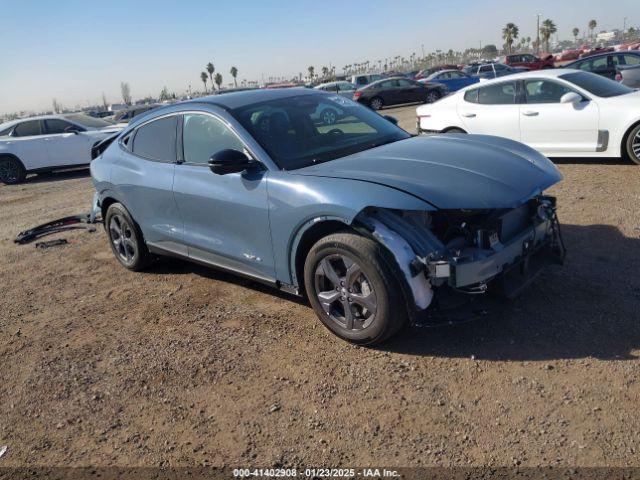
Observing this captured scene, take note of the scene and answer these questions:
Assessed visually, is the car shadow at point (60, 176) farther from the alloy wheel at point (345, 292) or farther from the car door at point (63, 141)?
the alloy wheel at point (345, 292)

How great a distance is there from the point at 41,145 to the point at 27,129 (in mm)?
591

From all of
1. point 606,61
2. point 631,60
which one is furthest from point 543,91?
point 631,60

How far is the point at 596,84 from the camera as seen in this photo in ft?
27.3

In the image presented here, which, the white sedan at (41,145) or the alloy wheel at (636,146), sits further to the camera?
the white sedan at (41,145)

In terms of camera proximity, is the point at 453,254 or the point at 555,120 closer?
the point at 453,254

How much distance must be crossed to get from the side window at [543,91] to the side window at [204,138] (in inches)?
232

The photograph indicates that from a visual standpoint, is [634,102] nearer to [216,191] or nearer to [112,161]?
[216,191]

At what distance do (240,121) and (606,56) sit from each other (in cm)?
1796

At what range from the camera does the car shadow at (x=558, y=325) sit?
350 cm

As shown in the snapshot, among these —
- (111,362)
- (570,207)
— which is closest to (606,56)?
(570,207)

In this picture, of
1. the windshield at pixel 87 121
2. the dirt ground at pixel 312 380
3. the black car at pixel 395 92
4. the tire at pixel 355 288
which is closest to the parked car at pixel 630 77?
the black car at pixel 395 92

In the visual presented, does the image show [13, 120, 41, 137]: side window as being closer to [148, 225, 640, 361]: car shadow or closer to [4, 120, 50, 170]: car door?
[4, 120, 50, 170]: car door

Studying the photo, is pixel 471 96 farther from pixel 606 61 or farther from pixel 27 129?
pixel 606 61

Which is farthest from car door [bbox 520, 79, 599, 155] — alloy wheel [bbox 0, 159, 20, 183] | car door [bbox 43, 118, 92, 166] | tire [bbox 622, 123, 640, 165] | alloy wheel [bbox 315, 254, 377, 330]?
alloy wheel [bbox 0, 159, 20, 183]
